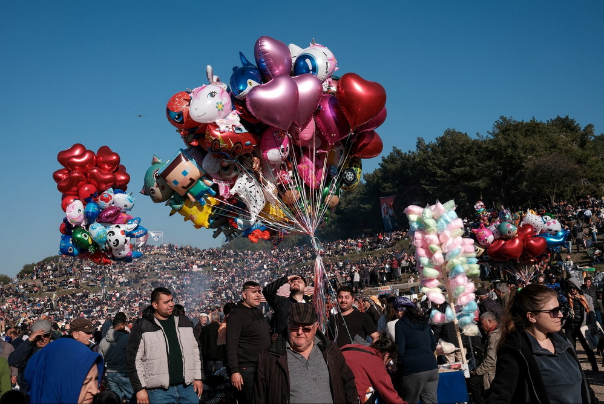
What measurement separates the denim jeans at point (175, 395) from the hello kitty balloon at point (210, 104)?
553 centimetres

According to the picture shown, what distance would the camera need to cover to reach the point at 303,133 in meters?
10.2

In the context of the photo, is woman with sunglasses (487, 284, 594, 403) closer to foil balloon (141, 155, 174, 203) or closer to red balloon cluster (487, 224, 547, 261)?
foil balloon (141, 155, 174, 203)

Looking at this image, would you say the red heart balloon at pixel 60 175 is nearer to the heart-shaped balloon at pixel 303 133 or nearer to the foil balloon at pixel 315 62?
the heart-shaped balloon at pixel 303 133

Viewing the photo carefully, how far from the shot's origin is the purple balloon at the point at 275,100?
30.1 feet

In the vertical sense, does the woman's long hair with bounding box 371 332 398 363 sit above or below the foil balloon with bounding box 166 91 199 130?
below

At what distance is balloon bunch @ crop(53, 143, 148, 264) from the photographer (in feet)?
38.2

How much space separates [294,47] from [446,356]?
628 cm

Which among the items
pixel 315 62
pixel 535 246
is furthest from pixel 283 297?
pixel 535 246

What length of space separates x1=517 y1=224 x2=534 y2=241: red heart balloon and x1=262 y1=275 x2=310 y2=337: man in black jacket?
8.30 metres

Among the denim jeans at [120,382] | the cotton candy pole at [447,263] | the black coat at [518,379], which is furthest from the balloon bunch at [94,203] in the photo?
the black coat at [518,379]

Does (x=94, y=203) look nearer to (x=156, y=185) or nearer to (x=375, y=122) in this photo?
(x=156, y=185)

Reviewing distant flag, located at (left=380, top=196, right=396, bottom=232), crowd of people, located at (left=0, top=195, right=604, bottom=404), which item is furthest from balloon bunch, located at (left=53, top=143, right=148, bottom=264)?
distant flag, located at (left=380, top=196, right=396, bottom=232)

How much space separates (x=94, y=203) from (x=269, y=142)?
406cm

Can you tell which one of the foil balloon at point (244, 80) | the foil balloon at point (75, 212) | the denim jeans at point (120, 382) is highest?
the foil balloon at point (244, 80)
